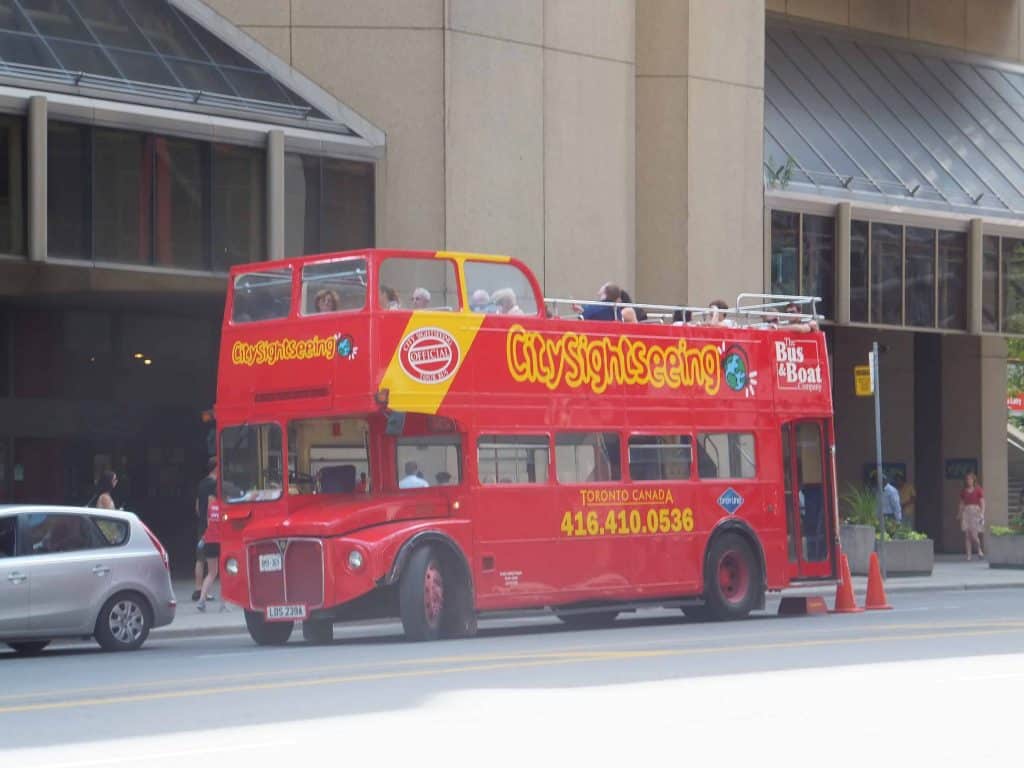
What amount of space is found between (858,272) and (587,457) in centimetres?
2122

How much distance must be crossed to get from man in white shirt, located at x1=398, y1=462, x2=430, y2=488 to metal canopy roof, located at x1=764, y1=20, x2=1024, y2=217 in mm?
21820

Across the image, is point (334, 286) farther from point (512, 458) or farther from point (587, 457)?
point (587, 457)

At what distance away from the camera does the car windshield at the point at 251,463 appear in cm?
1956

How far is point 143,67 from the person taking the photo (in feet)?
98.7

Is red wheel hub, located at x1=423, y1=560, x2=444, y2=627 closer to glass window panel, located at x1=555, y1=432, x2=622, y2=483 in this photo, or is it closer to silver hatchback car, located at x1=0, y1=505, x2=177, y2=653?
glass window panel, located at x1=555, y1=432, x2=622, y2=483

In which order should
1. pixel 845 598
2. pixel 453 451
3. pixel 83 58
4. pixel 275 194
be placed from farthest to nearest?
pixel 275 194 → pixel 83 58 → pixel 845 598 → pixel 453 451

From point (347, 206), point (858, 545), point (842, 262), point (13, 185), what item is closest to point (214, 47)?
point (347, 206)

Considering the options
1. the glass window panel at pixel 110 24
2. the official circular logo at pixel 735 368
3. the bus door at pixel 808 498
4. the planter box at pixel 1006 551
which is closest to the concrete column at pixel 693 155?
the planter box at pixel 1006 551

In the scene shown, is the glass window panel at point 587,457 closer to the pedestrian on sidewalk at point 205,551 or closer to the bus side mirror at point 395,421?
the bus side mirror at point 395,421

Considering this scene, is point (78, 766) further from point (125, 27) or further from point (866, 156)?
point (866, 156)

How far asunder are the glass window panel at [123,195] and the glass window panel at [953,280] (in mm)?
20558

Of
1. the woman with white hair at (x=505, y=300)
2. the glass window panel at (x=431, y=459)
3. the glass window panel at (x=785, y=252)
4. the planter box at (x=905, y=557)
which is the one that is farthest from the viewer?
the glass window panel at (x=785, y=252)

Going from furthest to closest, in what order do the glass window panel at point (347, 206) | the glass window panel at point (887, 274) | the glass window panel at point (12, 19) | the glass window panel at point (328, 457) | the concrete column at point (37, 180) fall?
the glass window panel at point (887, 274), the glass window panel at point (347, 206), the glass window panel at point (12, 19), the concrete column at point (37, 180), the glass window panel at point (328, 457)

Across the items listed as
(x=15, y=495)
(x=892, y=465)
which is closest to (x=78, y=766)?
(x=15, y=495)
